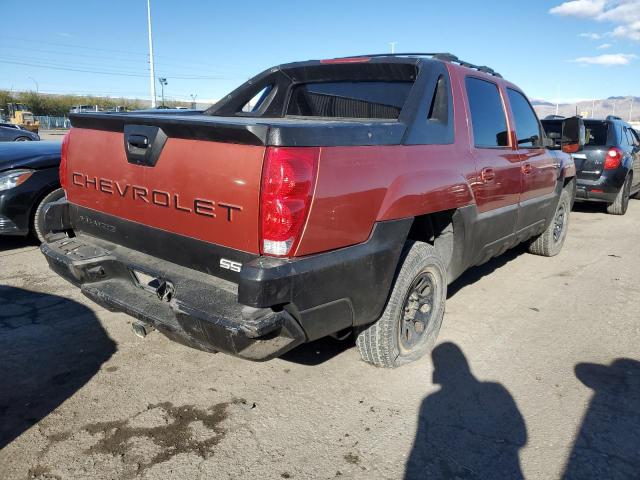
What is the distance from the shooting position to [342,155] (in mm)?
2393

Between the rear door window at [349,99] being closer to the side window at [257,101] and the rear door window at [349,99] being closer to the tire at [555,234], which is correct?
the side window at [257,101]

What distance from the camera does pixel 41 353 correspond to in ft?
10.8

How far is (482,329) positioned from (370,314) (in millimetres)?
1570

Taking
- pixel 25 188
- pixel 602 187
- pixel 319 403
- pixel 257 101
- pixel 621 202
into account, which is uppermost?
pixel 257 101

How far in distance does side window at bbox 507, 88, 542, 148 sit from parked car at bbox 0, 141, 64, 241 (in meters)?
4.64

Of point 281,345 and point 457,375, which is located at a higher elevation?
point 281,345

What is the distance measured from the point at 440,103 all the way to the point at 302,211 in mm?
1617

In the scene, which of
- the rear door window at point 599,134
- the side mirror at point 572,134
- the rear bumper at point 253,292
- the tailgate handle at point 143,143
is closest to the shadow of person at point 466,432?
the rear bumper at point 253,292

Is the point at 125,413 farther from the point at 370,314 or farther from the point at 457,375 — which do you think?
the point at 457,375

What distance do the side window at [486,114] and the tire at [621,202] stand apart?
20.6 feet

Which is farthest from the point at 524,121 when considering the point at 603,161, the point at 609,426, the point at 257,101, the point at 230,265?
the point at 603,161

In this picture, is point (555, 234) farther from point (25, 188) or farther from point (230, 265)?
point (25, 188)

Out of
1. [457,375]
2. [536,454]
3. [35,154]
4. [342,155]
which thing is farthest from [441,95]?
[35,154]

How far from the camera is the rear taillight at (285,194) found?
2.21m
